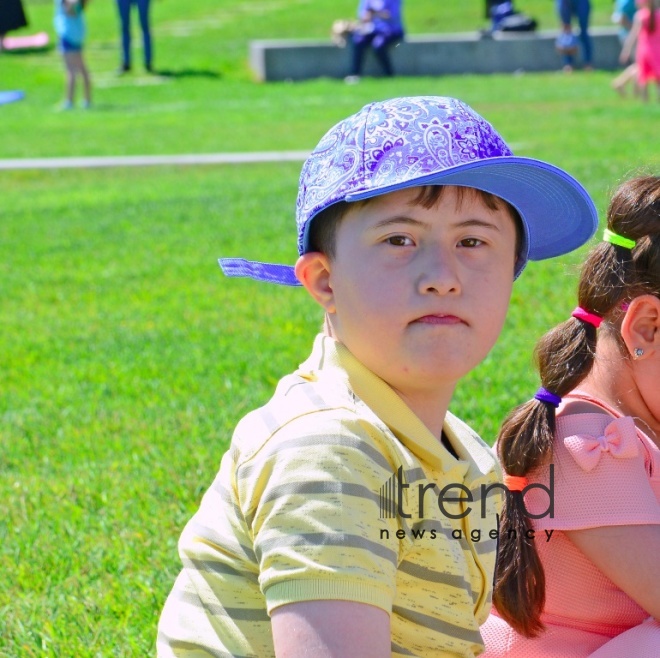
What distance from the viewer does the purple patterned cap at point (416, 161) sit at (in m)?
1.87

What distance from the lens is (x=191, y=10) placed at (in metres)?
36.5

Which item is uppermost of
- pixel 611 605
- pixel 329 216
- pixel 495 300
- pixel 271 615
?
pixel 329 216

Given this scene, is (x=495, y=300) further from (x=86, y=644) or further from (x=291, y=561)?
(x=86, y=644)


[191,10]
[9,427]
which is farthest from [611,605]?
[191,10]

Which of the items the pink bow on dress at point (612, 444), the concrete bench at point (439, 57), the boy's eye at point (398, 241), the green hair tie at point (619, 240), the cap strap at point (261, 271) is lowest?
the concrete bench at point (439, 57)

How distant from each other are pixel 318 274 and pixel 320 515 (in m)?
0.46

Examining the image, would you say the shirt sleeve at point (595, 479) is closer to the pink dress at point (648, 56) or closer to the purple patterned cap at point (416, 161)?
the purple patterned cap at point (416, 161)

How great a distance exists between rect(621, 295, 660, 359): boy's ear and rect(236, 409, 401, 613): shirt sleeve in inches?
33.8

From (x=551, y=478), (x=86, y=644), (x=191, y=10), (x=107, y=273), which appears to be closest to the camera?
(x=551, y=478)

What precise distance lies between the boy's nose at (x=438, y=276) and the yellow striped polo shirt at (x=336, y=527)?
0.60 ft

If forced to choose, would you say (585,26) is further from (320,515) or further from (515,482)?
(320,515)

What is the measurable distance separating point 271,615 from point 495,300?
61 centimetres

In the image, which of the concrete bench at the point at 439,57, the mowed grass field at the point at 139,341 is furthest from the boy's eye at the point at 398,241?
the concrete bench at the point at 439,57

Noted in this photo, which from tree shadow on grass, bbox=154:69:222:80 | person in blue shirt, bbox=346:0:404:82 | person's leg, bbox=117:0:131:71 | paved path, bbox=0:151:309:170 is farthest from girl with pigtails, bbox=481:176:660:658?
tree shadow on grass, bbox=154:69:222:80
